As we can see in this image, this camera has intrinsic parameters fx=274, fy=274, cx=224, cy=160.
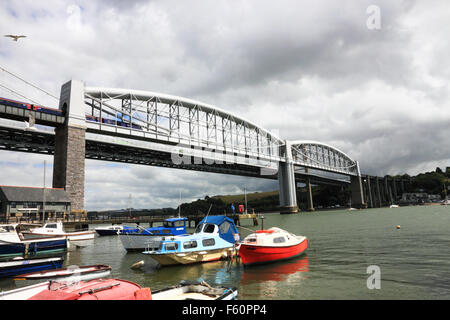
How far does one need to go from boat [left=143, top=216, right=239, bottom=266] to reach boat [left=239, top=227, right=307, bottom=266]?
2809 mm

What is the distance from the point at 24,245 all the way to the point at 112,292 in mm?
23152

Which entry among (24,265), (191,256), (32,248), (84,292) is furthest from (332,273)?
(32,248)

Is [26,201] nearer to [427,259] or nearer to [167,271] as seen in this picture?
[167,271]

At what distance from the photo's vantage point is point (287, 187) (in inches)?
4471

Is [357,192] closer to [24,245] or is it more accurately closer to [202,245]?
[202,245]

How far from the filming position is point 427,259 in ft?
56.3

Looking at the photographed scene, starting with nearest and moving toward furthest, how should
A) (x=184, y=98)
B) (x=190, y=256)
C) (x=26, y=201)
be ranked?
(x=190, y=256)
(x=26, y=201)
(x=184, y=98)

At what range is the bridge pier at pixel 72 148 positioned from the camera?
1953 inches

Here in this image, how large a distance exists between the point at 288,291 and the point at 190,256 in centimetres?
938

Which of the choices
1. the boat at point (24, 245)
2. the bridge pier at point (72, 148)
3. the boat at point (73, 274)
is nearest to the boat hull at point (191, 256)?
the boat at point (73, 274)

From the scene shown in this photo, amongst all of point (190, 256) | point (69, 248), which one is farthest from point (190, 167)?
point (190, 256)

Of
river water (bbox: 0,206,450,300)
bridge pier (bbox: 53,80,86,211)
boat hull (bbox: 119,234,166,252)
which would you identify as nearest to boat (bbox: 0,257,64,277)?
river water (bbox: 0,206,450,300)
